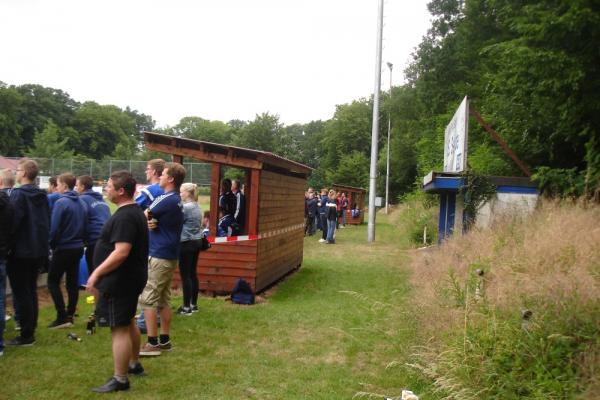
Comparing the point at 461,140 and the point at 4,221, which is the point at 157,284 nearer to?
the point at 4,221

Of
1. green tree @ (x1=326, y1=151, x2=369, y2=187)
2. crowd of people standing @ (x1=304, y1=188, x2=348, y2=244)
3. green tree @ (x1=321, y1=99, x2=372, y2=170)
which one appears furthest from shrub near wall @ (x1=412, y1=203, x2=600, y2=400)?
green tree @ (x1=321, y1=99, x2=372, y2=170)

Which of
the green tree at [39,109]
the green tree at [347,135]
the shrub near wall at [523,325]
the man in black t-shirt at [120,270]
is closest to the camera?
the shrub near wall at [523,325]

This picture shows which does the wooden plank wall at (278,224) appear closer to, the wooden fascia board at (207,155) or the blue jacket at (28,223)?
the wooden fascia board at (207,155)

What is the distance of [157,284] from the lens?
17.7 ft

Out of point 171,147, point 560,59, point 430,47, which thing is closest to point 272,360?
point 171,147

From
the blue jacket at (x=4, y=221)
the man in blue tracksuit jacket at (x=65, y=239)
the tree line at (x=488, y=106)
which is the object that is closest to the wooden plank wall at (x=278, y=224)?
the man in blue tracksuit jacket at (x=65, y=239)

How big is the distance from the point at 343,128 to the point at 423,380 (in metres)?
68.1

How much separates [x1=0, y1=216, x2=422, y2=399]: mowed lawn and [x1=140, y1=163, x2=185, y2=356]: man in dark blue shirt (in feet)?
0.73

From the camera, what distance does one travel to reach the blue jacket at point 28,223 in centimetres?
546

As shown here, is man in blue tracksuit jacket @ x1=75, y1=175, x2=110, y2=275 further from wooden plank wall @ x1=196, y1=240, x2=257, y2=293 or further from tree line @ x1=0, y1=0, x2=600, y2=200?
tree line @ x1=0, y1=0, x2=600, y2=200

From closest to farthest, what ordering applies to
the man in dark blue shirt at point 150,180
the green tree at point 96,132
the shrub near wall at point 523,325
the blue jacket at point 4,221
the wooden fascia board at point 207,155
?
the shrub near wall at point 523,325
the blue jacket at point 4,221
the man in dark blue shirt at point 150,180
the wooden fascia board at point 207,155
the green tree at point 96,132

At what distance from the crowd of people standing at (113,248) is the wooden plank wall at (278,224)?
1545 millimetres

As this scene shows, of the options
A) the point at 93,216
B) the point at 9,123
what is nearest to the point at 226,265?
the point at 93,216

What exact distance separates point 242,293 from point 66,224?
2821 mm
